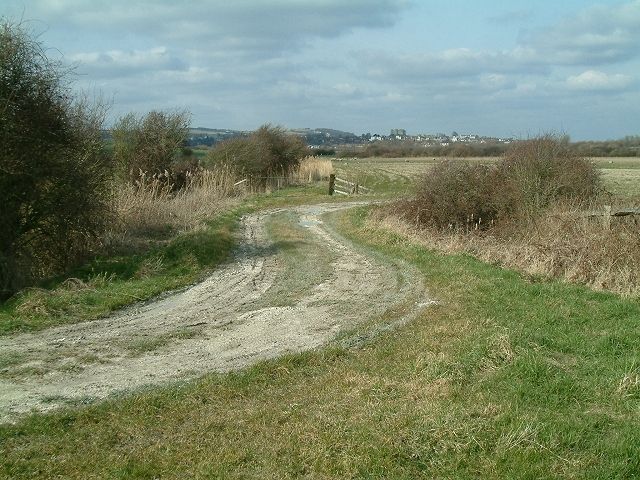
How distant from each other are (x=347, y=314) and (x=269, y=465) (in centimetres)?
549

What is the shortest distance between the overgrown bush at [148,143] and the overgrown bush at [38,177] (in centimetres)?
1348

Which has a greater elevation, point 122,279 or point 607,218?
point 607,218

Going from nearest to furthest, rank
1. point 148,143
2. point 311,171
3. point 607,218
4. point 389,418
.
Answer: point 389,418 → point 607,218 → point 148,143 → point 311,171

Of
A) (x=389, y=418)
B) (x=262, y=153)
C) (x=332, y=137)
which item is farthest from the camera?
(x=332, y=137)

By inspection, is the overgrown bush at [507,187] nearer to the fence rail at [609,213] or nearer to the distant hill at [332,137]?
the fence rail at [609,213]

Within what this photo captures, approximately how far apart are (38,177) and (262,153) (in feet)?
99.1

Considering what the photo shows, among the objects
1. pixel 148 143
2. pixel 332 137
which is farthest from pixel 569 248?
pixel 332 137

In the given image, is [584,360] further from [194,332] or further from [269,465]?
[194,332]

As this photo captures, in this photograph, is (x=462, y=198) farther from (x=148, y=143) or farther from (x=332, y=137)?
(x=332, y=137)

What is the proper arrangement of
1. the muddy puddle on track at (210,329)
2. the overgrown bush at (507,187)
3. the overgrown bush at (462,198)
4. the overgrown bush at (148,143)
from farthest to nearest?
the overgrown bush at (148,143) → the overgrown bush at (462,198) → the overgrown bush at (507,187) → the muddy puddle on track at (210,329)

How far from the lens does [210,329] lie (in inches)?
375

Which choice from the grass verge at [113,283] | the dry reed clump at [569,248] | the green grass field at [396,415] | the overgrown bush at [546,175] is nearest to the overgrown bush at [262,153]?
the overgrown bush at [546,175]

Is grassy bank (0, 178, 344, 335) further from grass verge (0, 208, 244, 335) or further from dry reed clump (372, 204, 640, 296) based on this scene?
dry reed clump (372, 204, 640, 296)

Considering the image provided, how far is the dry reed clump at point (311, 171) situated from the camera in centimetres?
4834
